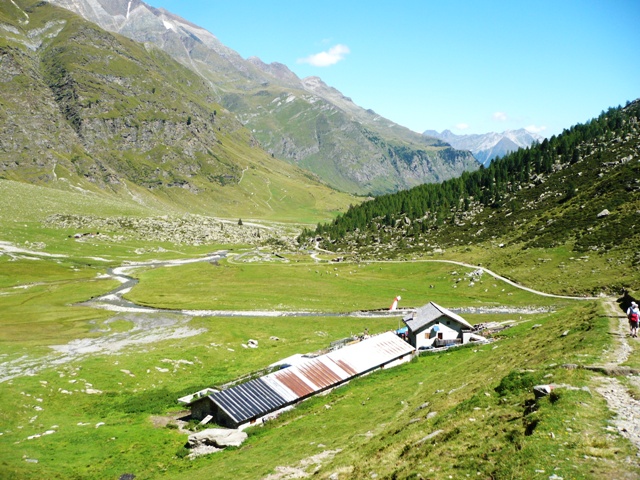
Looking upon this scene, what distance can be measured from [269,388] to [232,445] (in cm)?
911

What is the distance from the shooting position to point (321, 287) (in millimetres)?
131125

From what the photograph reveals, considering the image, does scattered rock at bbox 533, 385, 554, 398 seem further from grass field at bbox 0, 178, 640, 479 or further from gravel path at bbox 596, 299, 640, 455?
gravel path at bbox 596, 299, 640, 455

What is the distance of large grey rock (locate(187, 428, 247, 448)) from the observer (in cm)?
3674

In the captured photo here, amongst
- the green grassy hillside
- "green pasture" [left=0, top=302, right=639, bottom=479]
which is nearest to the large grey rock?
"green pasture" [left=0, top=302, right=639, bottom=479]

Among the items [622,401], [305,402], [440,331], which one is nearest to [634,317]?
[622,401]

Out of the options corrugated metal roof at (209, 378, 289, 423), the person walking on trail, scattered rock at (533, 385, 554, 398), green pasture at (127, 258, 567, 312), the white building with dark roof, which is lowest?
green pasture at (127, 258, 567, 312)

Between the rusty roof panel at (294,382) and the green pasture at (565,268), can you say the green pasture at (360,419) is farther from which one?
the green pasture at (565,268)

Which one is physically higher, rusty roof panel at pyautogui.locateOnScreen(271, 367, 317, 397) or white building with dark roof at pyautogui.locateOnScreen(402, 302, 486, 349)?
white building with dark roof at pyautogui.locateOnScreen(402, 302, 486, 349)

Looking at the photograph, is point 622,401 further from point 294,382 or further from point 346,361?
point 346,361

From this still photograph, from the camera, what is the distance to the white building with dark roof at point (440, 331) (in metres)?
62.8

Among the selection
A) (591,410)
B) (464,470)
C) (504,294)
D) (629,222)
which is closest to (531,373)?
(591,410)

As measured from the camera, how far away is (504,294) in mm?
111312

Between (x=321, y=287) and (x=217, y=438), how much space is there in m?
94.3

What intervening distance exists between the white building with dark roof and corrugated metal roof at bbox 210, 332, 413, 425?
431cm
